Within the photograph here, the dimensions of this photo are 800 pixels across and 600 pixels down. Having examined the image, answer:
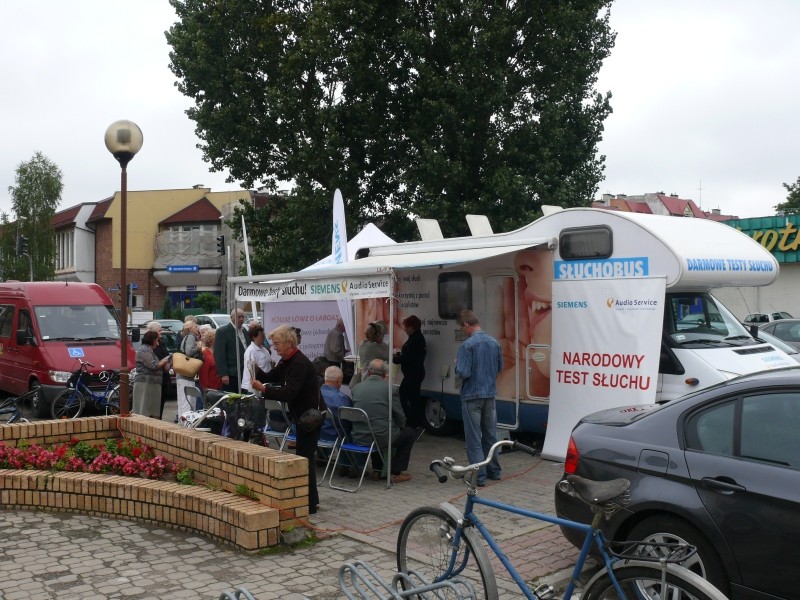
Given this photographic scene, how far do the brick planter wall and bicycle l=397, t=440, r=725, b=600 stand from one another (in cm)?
177

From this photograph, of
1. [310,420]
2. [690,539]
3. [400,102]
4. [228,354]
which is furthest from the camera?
[400,102]

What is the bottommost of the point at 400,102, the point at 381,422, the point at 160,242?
the point at 381,422

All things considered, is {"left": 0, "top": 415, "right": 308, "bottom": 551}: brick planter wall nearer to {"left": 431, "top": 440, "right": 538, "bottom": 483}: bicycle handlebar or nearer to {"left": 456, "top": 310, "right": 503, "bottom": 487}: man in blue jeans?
{"left": 431, "top": 440, "right": 538, "bottom": 483}: bicycle handlebar

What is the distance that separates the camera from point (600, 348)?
31.4ft

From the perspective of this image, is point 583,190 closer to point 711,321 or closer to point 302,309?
point 302,309

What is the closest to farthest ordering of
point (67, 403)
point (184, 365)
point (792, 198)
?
point (184, 365) < point (67, 403) < point (792, 198)

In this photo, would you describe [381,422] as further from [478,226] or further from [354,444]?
[478,226]

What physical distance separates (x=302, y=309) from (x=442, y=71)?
9785mm

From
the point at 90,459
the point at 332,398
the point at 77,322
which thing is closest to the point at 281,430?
the point at 332,398

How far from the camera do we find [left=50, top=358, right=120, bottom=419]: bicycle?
14078 millimetres

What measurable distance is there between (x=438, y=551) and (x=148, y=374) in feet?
27.7

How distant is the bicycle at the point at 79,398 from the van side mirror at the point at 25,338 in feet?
4.75

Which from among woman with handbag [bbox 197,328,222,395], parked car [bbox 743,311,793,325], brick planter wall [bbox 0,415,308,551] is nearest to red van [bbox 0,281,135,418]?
woman with handbag [bbox 197,328,222,395]

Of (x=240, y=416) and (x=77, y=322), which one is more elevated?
(x=77, y=322)
